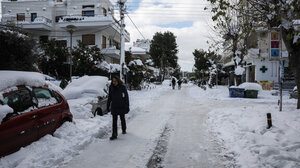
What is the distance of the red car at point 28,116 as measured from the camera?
13.4ft

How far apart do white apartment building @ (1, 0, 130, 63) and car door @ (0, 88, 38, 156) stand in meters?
20.9

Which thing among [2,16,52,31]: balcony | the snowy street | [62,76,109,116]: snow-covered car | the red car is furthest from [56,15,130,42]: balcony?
the red car

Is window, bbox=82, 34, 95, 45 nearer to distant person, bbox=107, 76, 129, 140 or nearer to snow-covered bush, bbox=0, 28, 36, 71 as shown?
snow-covered bush, bbox=0, 28, 36, 71

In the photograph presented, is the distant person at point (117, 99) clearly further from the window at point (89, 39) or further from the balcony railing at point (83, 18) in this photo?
the window at point (89, 39)

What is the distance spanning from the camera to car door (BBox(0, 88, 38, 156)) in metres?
3.99

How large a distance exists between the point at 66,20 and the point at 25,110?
23292 millimetres

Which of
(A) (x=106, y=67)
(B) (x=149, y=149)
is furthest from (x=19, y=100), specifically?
(A) (x=106, y=67)

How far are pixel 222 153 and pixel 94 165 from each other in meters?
2.82

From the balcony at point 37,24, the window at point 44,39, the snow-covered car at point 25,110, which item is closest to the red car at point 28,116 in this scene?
the snow-covered car at point 25,110

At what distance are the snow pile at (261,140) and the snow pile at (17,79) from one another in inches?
183

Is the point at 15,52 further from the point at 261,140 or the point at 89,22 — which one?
the point at 89,22

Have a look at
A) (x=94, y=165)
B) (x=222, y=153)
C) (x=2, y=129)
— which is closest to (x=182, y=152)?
(x=222, y=153)

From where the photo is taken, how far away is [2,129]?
12.8 feet

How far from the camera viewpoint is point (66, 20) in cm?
2555
